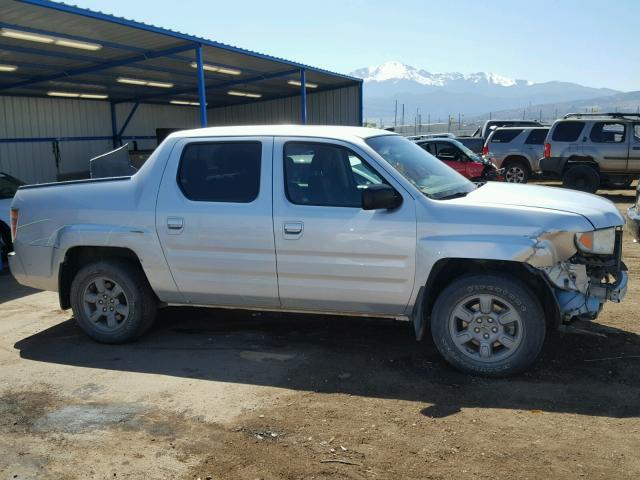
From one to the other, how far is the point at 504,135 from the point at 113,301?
15.2 meters

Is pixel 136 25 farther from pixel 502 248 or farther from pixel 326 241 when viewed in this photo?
pixel 502 248


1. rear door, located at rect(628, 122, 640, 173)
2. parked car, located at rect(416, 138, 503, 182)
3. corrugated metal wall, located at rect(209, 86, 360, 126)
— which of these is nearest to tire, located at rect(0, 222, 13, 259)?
parked car, located at rect(416, 138, 503, 182)

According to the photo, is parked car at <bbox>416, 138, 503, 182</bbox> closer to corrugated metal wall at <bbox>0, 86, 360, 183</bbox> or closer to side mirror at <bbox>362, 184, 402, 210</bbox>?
corrugated metal wall at <bbox>0, 86, 360, 183</bbox>

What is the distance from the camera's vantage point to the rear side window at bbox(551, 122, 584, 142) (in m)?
15.3

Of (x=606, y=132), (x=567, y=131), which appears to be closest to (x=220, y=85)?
(x=567, y=131)

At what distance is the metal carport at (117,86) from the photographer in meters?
11.7

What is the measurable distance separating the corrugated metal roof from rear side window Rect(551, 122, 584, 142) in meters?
7.61

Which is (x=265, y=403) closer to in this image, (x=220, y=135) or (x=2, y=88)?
(x=220, y=135)

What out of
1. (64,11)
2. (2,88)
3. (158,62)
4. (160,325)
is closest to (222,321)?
(160,325)

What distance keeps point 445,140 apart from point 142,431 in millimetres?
14135

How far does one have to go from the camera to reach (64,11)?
9836 millimetres

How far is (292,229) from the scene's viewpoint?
4.60 meters

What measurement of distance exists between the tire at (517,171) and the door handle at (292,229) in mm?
14391

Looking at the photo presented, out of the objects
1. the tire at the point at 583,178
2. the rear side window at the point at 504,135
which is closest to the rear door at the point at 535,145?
the rear side window at the point at 504,135
